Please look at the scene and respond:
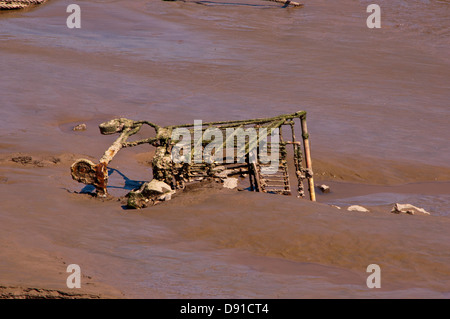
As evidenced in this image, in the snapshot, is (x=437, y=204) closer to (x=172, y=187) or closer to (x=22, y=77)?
(x=172, y=187)

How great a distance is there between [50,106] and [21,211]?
8084 millimetres

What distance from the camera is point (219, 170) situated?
9977mm

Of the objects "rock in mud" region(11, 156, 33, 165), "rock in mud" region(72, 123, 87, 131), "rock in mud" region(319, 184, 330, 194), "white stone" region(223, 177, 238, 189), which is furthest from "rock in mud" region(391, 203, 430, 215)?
"rock in mud" region(72, 123, 87, 131)

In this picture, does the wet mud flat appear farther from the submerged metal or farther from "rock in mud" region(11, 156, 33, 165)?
"rock in mud" region(11, 156, 33, 165)

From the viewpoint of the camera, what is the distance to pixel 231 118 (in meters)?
16.0

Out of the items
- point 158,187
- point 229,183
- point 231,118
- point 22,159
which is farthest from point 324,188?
point 22,159

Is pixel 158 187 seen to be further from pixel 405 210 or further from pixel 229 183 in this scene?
pixel 405 210

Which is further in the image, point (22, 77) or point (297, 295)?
point (22, 77)

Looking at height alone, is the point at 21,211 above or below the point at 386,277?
above

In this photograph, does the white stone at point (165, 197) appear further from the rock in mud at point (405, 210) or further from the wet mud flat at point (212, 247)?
the rock in mud at point (405, 210)

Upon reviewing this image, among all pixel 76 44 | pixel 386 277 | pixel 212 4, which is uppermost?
pixel 212 4

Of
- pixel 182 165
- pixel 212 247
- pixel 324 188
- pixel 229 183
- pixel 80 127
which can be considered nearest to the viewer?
pixel 212 247

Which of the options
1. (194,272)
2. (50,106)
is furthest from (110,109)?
(194,272)
